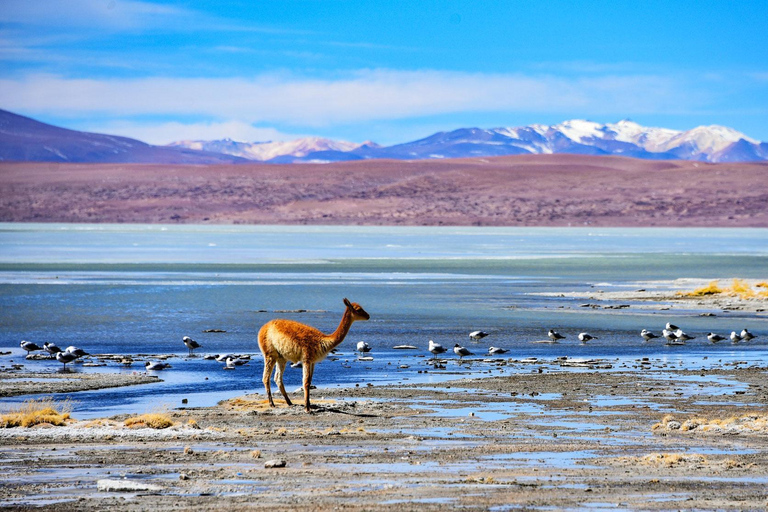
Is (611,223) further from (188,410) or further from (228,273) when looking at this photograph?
(188,410)

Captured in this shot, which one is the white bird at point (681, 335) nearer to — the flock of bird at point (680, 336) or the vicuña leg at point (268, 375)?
the flock of bird at point (680, 336)

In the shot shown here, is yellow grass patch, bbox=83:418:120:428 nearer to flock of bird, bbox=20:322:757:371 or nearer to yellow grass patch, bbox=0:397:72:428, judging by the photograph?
yellow grass patch, bbox=0:397:72:428

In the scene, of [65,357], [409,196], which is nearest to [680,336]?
[65,357]

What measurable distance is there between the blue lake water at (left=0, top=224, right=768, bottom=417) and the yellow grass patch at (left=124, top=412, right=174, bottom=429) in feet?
4.67

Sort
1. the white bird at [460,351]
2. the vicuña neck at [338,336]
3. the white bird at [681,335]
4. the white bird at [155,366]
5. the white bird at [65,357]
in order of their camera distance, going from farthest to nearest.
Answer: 1. the white bird at [681,335]
2. the white bird at [460,351]
3. the white bird at [65,357]
4. the white bird at [155,366]
5. the vicuña neck at [338,336]

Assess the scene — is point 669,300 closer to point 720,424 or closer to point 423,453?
point 720,424

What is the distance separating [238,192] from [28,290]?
148 m

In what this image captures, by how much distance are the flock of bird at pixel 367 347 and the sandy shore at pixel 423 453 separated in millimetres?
2369

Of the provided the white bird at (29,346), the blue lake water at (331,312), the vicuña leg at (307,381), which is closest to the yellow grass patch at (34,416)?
the blue lake water at (331,312)

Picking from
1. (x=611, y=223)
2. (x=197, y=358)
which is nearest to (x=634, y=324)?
(x=197, y=358)

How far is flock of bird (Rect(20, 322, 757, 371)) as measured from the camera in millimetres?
18953

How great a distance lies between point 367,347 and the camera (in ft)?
68.9

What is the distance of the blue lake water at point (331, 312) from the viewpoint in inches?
741

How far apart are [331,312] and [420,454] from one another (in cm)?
1899
